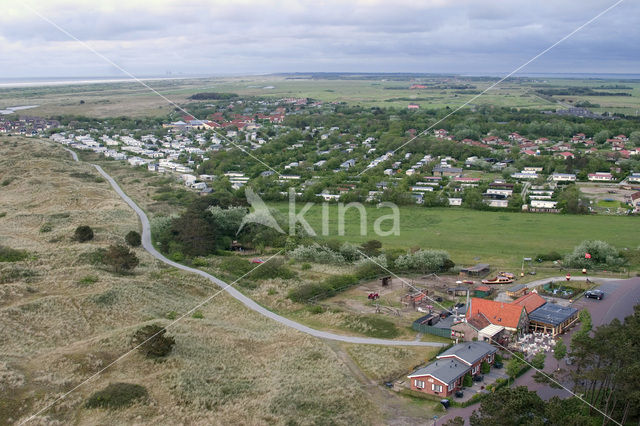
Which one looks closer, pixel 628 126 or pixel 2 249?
pixel 2 249

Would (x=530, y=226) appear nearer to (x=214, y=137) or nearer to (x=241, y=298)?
(x=241, y=298)

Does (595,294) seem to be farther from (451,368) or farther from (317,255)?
(317,255)

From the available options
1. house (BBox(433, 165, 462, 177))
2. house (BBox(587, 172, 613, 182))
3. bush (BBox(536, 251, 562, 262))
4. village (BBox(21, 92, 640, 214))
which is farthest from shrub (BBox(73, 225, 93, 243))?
house (BBox(587, 172, 613, 182))

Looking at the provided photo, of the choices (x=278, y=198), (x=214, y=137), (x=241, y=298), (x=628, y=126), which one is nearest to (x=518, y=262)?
(x=241, y=298)

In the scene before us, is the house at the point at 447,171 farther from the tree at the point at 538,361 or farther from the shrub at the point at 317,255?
the tree at the point at 538,361

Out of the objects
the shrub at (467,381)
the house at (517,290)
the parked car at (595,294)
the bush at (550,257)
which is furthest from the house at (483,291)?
the shrub at (467,381)

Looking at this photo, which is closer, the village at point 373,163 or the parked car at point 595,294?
the parked car at point 595,294

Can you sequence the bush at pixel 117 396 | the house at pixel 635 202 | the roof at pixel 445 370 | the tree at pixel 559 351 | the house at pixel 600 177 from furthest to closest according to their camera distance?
1. the house at pixel 600 177
2. the house at pixel 635 202
3. the tree at pixel 559 351
4. the roof at pixel 445 370
5. the bush at pixel 117 396
